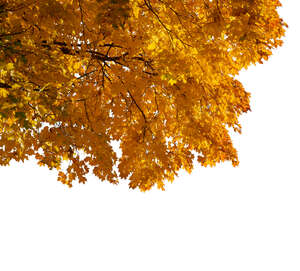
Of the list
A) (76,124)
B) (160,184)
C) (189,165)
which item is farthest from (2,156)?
(189,165)

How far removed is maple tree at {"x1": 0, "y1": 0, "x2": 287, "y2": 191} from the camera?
459 centimetres

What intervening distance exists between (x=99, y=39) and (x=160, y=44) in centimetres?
122

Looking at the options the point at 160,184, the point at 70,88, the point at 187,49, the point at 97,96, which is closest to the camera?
the point at 187,49

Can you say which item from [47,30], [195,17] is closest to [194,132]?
[195,17]

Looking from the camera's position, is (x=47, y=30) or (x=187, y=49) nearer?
(x=47, y=30)

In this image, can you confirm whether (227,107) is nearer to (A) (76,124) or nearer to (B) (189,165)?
(B) (189,165)

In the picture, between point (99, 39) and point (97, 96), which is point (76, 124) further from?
point (99, 39)

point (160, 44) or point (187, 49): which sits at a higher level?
point (160, 44)

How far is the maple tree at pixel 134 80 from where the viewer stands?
4586mm

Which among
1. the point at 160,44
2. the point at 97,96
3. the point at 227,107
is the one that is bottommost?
the point at 227,107

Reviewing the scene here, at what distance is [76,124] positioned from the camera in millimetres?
6246

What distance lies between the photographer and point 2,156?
7684 mm

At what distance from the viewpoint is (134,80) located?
6.17 meters

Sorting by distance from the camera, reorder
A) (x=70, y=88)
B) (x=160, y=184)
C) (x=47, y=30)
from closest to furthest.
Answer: (x=47, y=30) < (x=70, y=88) < (x=160, y=184)
